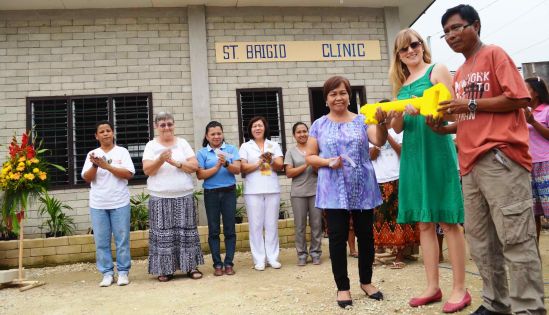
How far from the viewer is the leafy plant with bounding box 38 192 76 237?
6546mm

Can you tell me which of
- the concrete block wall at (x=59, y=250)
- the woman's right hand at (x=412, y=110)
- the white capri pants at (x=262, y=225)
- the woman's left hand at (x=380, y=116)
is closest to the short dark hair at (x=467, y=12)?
the woman's right hand at (x=412, y=110)

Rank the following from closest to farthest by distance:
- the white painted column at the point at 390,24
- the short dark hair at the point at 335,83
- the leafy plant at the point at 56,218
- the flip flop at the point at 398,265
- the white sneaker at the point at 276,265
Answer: the short dark hair at the point at 335,83 → the flip flop at the point at 398,265 → the white sneaker at the point at 276,265 → the leafy plant at the point at 56,218 → the white painted column at the point at 390,24

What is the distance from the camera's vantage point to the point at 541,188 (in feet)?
12.8

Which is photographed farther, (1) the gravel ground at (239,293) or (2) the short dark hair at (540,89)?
(2) the short dark hair at (540,89)

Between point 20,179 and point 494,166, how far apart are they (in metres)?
4.93

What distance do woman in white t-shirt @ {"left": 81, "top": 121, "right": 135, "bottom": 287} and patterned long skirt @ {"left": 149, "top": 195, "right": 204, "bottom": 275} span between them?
1.04 feet

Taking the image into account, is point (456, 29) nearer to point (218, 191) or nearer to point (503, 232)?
point (503, 232)

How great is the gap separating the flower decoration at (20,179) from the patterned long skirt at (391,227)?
393 centimetres

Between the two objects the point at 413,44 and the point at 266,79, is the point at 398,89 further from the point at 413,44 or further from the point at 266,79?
the point at 266,79

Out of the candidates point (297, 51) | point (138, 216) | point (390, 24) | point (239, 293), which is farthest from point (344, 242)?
point (390, 24)

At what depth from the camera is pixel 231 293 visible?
12.8 feet

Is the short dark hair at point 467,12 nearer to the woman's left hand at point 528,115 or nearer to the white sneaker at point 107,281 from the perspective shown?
the woman's left hand at point 528,115

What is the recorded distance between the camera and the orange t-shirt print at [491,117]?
2277 millimetres

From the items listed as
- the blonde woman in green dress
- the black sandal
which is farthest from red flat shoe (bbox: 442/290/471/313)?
the black sandal
